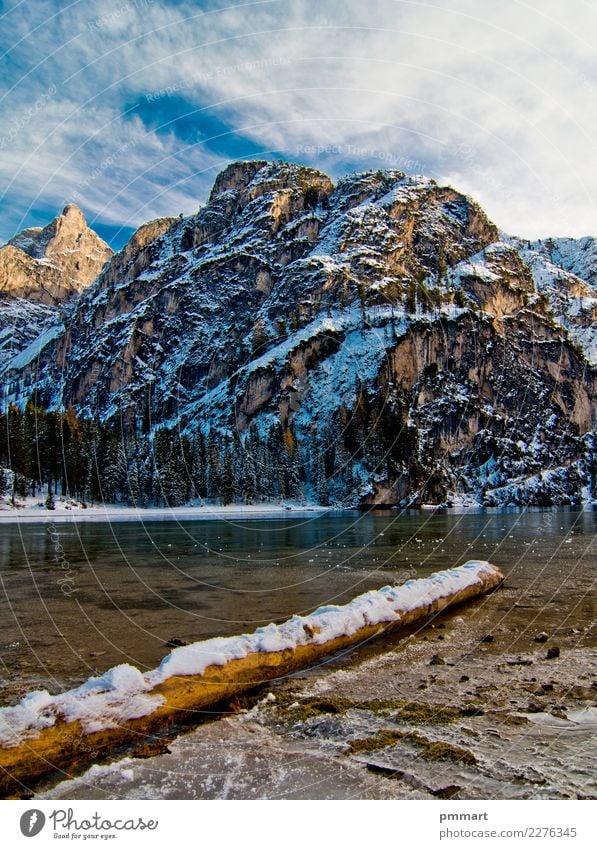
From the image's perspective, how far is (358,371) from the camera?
142m

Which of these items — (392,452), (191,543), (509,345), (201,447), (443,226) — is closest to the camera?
(191,543)

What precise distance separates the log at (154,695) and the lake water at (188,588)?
182 centimetres

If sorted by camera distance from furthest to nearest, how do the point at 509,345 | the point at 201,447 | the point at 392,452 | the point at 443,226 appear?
the point at 443,226, the point at 509,345, the point at 392,452, the point at 201,447

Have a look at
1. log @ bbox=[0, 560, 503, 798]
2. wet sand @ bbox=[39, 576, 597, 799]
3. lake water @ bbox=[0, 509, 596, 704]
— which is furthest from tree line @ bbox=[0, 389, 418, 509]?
wet sand @ bbox=[39, 576, 597, 799]

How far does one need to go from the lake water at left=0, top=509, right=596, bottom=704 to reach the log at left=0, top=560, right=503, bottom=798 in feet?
5.97

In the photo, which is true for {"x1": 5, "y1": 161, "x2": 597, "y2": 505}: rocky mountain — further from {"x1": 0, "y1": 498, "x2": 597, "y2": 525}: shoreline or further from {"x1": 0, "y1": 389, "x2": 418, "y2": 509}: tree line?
{"x1": 0, "y1": 498, "x2": 597, "y2": 525}: shoreline

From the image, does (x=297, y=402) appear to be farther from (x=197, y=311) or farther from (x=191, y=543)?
(x=191, y=543)

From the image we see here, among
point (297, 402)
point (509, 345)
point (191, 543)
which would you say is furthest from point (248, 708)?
point (509, 345)

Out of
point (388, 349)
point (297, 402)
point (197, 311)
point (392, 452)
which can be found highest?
point (197, 311)

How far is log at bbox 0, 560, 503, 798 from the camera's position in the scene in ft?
20.1

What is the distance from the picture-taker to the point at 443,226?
19112cm

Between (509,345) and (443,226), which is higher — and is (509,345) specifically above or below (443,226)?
below

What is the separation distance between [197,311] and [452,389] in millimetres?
95268

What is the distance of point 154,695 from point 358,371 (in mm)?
136870
